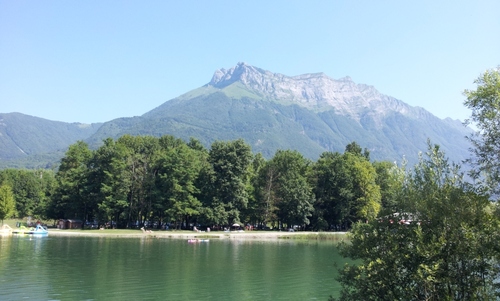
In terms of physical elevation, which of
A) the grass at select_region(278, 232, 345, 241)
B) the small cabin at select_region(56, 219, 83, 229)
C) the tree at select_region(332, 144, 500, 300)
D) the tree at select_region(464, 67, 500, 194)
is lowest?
the grass at select_region(278, 232, 345, 241)

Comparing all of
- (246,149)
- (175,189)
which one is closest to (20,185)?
(175,189)

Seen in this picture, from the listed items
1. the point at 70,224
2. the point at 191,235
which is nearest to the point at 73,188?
the point at 70,224

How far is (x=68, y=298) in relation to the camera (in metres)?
22.1

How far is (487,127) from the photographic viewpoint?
53.9 feet

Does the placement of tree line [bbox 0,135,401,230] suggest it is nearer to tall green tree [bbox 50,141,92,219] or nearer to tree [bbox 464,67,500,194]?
tall green tree [bbox 50,141,92,219]

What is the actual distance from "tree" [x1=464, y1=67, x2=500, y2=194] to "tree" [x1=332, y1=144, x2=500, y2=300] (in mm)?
3185

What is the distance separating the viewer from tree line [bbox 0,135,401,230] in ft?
255

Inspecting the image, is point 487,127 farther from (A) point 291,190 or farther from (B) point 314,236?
(A) point 291,190

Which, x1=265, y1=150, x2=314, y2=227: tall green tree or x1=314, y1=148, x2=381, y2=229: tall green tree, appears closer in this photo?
x1=265, y1=150, x2=314, y2=227: tall green tree

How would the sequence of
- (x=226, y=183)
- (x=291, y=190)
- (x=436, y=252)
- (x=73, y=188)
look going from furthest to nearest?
(x=73, y=188)
(x=291, y=190)
(x=226, y=183)
(x=436, y=252)

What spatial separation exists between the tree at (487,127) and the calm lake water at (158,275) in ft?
22.2

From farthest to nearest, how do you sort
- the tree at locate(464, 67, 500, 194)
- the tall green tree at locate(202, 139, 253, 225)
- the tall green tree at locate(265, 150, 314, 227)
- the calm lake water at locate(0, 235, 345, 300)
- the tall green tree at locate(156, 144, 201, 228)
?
1. the tall green tree at locate(265, 150, 314, 227)
2. the tall green tree at locate(202, 139, 253, 225)
3. the tall green tree at locate(156, 144, 201, 228)
4. the calm lake water at locate(0, 235, 345, 300)
5. the tree at locate(464, 67, 500, 194)

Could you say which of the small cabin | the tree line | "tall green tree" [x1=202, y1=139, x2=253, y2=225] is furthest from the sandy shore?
the small cabin

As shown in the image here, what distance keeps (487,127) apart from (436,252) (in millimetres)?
6944
